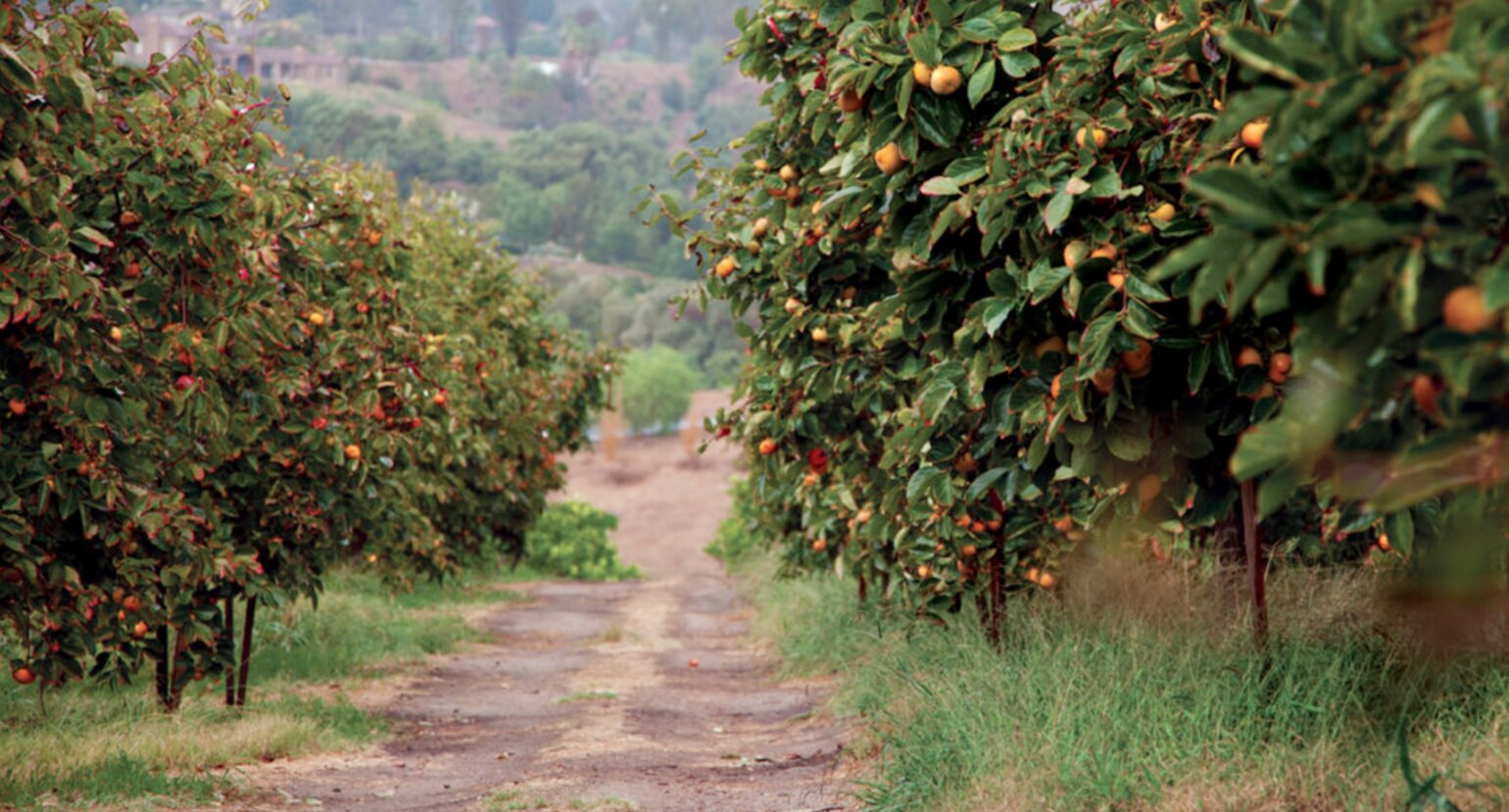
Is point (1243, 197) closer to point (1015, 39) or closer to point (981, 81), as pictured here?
point (981, 81)

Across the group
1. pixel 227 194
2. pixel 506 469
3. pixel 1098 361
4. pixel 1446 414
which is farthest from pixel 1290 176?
pixel 506 469

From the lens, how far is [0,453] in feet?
19.0

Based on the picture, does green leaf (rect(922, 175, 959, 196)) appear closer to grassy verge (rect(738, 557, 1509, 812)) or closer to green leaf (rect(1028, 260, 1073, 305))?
green leaf (rect(1028, 260, 1073, 305))

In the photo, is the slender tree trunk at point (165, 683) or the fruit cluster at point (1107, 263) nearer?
the fruit cluster at point (1107, 263)

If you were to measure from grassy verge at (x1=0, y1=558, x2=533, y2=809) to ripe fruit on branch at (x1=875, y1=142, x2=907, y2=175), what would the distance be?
4.33 metres

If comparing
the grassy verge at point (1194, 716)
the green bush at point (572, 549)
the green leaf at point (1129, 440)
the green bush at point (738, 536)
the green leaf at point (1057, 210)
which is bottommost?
the green bush at point (572, 549)

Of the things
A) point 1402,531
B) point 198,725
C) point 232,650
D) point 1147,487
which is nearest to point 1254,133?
point 1402,531

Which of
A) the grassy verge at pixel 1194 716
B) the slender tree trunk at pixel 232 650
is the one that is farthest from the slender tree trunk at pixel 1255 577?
the slender tree trunk at pixel 232 650

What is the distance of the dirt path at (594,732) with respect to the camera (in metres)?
7.17

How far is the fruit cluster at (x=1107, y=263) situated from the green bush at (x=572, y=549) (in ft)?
67.5

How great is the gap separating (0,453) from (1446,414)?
5.27m

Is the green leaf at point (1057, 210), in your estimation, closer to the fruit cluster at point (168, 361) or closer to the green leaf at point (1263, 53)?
the green leaf at point (1263, 53)

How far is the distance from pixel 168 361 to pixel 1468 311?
18.6ft

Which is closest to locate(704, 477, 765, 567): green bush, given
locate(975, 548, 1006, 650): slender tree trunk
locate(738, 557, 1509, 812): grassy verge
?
locate(975, 548, 1006, 650): slender tree trunk
